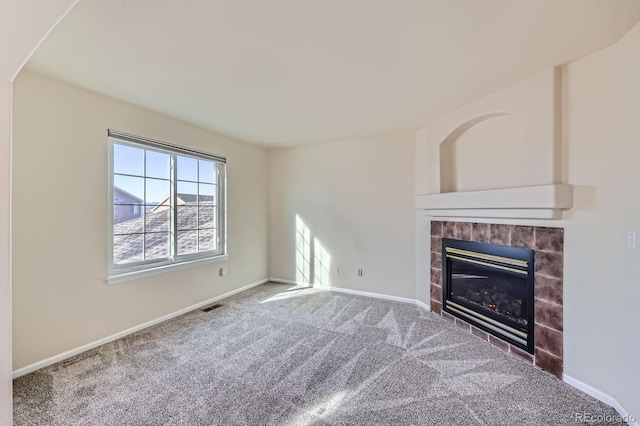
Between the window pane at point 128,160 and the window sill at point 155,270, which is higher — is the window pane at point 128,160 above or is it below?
above

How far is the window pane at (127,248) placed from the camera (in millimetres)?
2961

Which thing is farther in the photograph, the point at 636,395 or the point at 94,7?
the point at 636,395

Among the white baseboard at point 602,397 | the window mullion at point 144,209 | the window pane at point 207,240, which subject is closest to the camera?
the white baseboard at point 602,397

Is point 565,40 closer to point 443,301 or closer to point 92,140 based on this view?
point 443,301

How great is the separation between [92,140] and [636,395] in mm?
4553

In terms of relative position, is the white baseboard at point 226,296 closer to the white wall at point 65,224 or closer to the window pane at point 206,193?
the white wall at point 65,224

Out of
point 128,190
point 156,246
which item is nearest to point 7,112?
point 128,190

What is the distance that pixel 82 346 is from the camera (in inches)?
103

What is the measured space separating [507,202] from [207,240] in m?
3.64

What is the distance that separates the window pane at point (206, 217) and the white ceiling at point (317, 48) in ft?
4.85

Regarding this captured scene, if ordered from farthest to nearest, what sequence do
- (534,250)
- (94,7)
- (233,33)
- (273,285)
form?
(273,285) < (534,250) < (233,33) < (94,7)

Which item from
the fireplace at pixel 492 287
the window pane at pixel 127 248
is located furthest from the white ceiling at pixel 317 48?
the fireplace at pixel 492 287

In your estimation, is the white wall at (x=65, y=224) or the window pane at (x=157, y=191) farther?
the window pane at (x=157, y=191)

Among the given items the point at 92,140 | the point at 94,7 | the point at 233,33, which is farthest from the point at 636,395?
the point at 92,140
